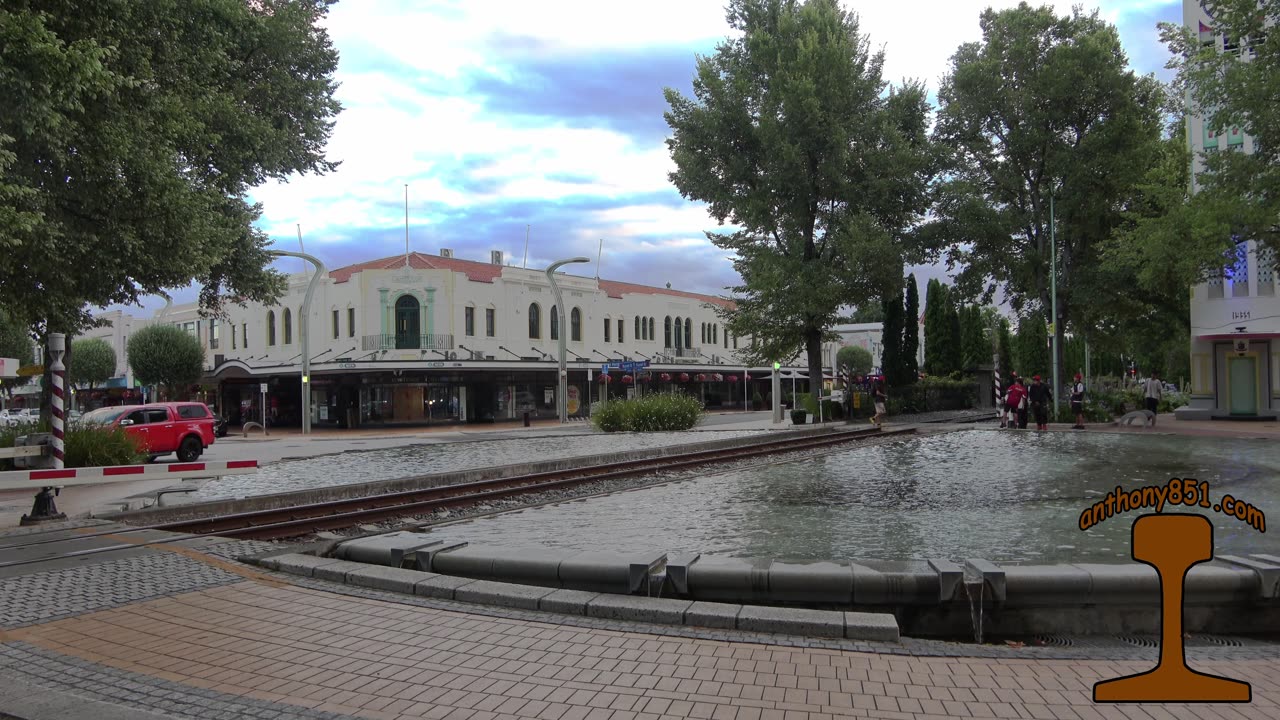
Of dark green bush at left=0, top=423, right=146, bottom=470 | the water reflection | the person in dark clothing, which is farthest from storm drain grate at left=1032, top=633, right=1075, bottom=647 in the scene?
the person in dark clothing

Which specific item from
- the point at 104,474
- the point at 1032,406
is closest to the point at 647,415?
the point at 1032,406

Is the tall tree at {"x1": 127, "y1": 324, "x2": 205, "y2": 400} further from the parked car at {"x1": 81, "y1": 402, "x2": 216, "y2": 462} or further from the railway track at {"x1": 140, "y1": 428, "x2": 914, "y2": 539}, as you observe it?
the railway track at {"x1": 140, "y1": 428, "x2": 914, "y2": 539}

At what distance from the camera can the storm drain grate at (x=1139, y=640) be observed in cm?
545

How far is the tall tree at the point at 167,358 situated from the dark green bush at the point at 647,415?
3033 cm

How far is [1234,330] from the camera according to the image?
27.8 meters

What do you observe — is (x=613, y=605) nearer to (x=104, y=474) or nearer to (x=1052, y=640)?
(x=1052, y=640)

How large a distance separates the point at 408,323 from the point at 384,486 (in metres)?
30.3

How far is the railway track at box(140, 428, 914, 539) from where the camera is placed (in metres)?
9.95

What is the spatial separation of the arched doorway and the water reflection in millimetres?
29003

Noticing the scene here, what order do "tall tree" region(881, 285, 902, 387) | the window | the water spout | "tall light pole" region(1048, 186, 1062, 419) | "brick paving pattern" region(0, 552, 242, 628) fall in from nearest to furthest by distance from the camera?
the water spout, "brick paving pattern" region(0, 552, 242, 628), "tall light pole" region(1048, 186, 1062, 419), "tall tree" region(881, 285, 902, 387), the window

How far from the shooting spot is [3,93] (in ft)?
30.7

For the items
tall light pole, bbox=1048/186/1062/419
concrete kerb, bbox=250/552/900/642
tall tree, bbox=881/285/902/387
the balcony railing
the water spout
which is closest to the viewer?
concrete kerb, bbox=250/552/900/642

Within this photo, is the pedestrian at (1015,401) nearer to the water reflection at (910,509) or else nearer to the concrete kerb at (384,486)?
the water reflection at (910,509)

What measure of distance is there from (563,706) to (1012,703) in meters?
2.23
